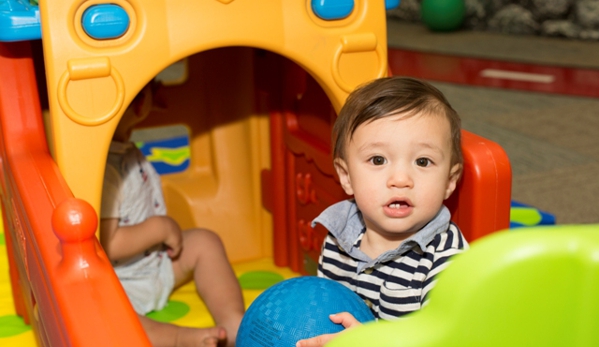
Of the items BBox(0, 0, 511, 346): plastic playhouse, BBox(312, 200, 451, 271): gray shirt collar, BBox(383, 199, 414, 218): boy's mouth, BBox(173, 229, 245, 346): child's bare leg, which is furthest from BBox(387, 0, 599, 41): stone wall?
BBox(383, 199, 414, 218): boy's mouth

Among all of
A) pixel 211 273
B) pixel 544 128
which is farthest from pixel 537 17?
pixel 211 273

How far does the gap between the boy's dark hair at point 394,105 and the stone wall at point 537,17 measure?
3375mm


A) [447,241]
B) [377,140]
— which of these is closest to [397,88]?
[377,140]

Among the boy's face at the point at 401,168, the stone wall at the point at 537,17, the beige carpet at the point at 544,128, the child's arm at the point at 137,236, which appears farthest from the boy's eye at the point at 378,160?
the stone wall at the point at 537,17

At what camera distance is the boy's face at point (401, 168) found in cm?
81

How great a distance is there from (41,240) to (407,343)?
45 cm

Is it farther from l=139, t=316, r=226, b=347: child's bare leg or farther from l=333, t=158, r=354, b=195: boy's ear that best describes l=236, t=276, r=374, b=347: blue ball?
l=139, t=316, r=226, b=347: child's bare leg

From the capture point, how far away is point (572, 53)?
3.58m

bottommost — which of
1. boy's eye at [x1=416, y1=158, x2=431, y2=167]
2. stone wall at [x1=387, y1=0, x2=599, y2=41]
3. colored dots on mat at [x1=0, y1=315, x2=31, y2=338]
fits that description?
colored dots on mat at [x1=0, y1=315, x2=31, y2=338]

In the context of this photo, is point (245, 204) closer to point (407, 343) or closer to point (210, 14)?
point (210, 14)

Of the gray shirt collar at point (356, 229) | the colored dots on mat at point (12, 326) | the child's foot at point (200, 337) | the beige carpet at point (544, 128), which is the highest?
the gray shirt collar at point (356, 229)

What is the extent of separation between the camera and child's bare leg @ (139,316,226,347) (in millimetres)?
1109

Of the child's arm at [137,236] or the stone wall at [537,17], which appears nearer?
the child's arm at [137,236]

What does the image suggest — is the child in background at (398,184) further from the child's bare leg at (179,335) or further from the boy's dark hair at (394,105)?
the child's bare leg at (179,335)
